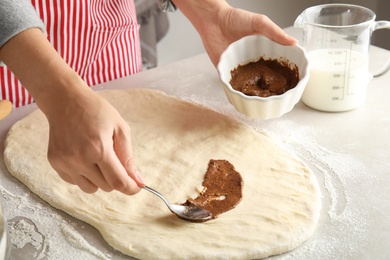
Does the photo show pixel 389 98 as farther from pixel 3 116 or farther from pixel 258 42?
pixel 3 116

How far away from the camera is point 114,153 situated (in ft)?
2.92

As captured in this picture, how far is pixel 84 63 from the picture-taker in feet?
4.91

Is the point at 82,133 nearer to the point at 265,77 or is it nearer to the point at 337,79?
the point at 265,77

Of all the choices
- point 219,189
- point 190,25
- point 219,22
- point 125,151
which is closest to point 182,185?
point 219,189

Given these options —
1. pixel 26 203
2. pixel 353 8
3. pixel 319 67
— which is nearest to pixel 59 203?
pixel 26 203

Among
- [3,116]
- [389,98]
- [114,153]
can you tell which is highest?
[114,153]

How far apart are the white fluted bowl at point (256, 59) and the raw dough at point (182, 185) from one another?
0.08 metres

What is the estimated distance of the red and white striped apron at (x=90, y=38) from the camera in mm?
1413

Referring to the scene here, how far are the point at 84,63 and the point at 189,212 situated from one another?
2.04 ft

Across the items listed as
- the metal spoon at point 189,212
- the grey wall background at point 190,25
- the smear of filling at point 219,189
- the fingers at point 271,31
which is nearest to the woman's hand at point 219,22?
the fingers at point 271,31

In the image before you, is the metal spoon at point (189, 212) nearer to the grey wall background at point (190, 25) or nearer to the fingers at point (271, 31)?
the fingers at point (271, 31)

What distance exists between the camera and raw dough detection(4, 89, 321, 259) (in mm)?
979

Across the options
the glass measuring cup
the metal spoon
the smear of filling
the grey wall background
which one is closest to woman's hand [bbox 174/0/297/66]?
the glass measuring cup

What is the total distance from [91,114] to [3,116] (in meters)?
0.48
